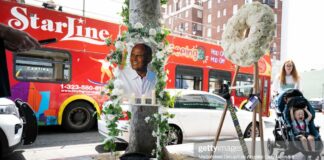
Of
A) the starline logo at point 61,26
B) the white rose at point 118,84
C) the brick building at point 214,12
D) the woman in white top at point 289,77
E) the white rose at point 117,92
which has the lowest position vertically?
the white rose at point 117,92

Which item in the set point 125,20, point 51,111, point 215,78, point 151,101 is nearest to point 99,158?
point 151,101

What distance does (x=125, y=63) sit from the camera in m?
4.50

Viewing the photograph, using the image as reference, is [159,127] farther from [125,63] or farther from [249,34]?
[249,34]

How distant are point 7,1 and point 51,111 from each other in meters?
3.14

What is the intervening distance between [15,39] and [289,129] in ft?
16.1

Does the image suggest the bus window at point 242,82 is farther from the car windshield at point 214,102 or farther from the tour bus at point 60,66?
the tour bus at point 60,66

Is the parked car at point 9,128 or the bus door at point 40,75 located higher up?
the bus door at point 40,75

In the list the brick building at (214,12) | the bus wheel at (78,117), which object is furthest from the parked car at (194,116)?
the brick building at (214,12)

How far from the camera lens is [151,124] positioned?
4770 millimetres

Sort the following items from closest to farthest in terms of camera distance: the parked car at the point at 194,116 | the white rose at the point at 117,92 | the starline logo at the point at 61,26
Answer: the white rose at the point at 117,92
the parked car at the point at 194,116
the starline logo at the point at 61,26

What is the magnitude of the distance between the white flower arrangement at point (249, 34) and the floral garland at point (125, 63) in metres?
0.98

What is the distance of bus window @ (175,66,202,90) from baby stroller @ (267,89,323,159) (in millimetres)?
5211

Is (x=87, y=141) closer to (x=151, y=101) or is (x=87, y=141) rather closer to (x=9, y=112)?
(x=9, y=112)

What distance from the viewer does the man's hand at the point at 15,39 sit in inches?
65.6
